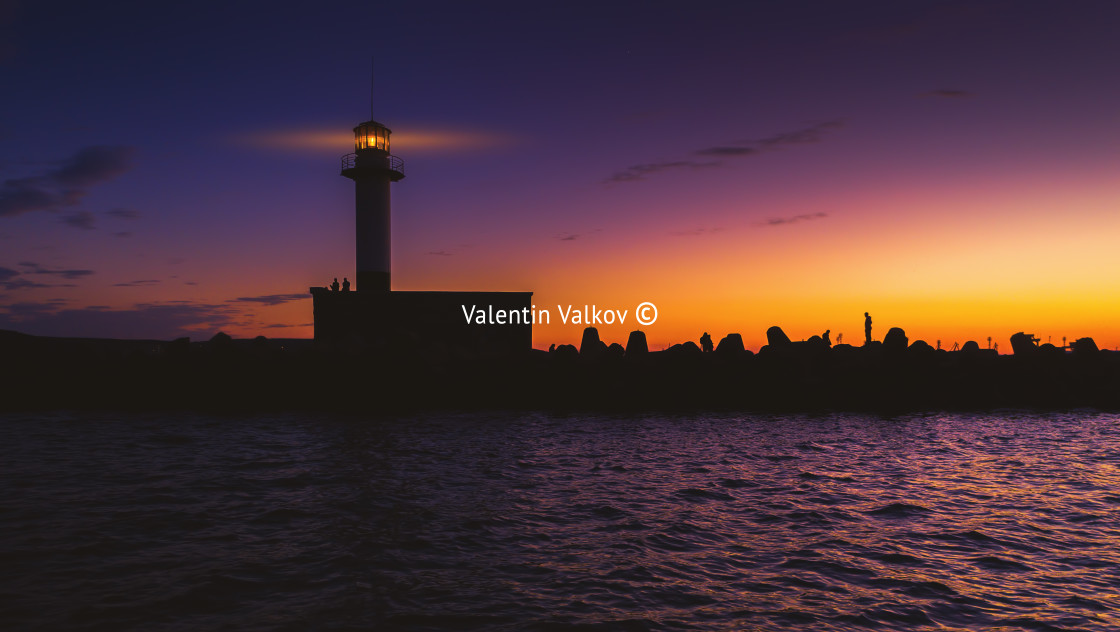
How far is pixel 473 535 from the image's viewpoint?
27.7ft

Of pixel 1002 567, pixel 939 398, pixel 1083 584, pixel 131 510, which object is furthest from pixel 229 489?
pixel 939 398

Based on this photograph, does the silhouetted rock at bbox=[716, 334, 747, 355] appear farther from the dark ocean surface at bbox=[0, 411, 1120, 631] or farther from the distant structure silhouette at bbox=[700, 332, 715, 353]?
the dark ocean surface at bbox=[0, 411, 1120, 631]

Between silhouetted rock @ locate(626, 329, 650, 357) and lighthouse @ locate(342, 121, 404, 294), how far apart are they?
1297cm

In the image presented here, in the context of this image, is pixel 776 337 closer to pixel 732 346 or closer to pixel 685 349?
pixel 732 346

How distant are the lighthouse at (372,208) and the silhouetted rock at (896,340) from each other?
81.4 feet

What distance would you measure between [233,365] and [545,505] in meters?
20.4

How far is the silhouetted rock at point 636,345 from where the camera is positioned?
28106 mm

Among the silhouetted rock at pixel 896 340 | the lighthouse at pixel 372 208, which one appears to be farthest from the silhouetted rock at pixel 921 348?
the lighthouse at pixel 372 208

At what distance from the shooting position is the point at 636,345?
2831 centimetres

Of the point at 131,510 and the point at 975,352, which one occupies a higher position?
the point at 975,352

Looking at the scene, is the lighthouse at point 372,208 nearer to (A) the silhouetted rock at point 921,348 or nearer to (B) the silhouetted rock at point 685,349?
(B) the silhouetted rock at point 685,349

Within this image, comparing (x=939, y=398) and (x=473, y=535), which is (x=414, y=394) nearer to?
(x=473, y=535)

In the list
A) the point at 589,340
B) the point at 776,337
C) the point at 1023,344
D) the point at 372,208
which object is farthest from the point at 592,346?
the point at 1023,344

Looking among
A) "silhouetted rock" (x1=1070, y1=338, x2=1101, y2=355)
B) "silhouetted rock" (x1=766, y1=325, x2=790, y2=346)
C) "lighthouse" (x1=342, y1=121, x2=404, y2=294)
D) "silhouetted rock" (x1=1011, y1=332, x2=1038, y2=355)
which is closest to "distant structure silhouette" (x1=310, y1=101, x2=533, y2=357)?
"lighthouse" (x1=342, y1=121, x2=404, y2=294)
